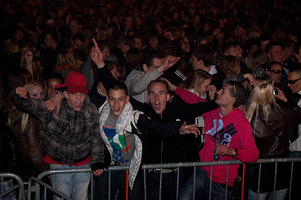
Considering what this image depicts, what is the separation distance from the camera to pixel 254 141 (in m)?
4.67

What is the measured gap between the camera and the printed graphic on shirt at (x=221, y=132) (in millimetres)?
4801

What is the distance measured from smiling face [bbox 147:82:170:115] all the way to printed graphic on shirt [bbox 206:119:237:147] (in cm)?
73

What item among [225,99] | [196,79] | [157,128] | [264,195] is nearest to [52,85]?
[196,79]

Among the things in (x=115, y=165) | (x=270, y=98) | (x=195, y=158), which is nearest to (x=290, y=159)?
(x=270, y=98)

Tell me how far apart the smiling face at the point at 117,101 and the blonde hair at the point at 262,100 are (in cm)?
166

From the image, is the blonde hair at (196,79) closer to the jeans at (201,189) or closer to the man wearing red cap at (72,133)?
the jeans at (201,189)

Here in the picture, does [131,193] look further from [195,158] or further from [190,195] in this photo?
[195,158]

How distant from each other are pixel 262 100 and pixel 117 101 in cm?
190

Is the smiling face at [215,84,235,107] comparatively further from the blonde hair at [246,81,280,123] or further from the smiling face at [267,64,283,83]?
the smiling face at [267,64,283,83]

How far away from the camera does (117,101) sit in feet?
15.8

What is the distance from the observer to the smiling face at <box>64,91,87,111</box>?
475 centimetres

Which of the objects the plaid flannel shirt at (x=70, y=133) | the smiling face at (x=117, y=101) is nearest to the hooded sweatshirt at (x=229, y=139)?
the smiling face at (x=117, y=101)

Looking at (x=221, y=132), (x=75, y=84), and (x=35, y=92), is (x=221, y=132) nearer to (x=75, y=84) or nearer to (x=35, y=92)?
(x=75, y=84)

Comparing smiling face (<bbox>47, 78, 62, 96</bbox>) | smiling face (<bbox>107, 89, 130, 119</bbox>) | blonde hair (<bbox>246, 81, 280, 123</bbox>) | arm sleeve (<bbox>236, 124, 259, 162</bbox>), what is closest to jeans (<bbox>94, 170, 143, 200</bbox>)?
smiling face (<bbox>107, 89, 130, 119</bbox>)
